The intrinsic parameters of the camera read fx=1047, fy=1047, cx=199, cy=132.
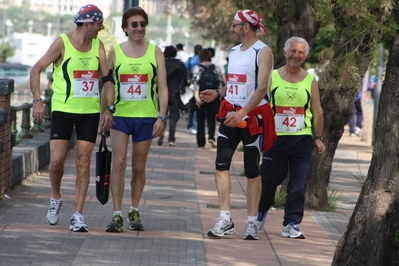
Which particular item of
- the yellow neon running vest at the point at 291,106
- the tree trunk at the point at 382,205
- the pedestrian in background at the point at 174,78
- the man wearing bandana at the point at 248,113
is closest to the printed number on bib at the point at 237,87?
the man wearing bandana at the point at 248,113

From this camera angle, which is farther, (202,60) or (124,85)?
(202,60)

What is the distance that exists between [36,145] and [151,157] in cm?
394

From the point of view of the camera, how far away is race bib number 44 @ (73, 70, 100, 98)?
28.1ft

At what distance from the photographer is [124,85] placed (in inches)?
343

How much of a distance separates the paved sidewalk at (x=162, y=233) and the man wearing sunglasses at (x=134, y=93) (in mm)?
584

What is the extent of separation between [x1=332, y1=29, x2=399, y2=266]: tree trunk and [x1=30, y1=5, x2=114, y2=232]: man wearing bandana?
8.77 feet

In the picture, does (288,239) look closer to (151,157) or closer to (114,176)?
(114,176)

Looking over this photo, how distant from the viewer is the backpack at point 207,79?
18.0 meters

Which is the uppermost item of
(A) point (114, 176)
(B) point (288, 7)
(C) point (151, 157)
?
(B) point (288, 7)

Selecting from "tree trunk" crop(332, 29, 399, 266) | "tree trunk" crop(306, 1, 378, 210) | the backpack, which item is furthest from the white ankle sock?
the backpack

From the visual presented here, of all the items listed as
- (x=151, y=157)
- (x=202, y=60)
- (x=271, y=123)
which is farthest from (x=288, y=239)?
(x=202, y=60)

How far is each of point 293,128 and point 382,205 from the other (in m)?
2.48

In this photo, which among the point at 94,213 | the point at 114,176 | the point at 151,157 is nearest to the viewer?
the point at 114,176

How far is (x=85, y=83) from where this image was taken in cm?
861
